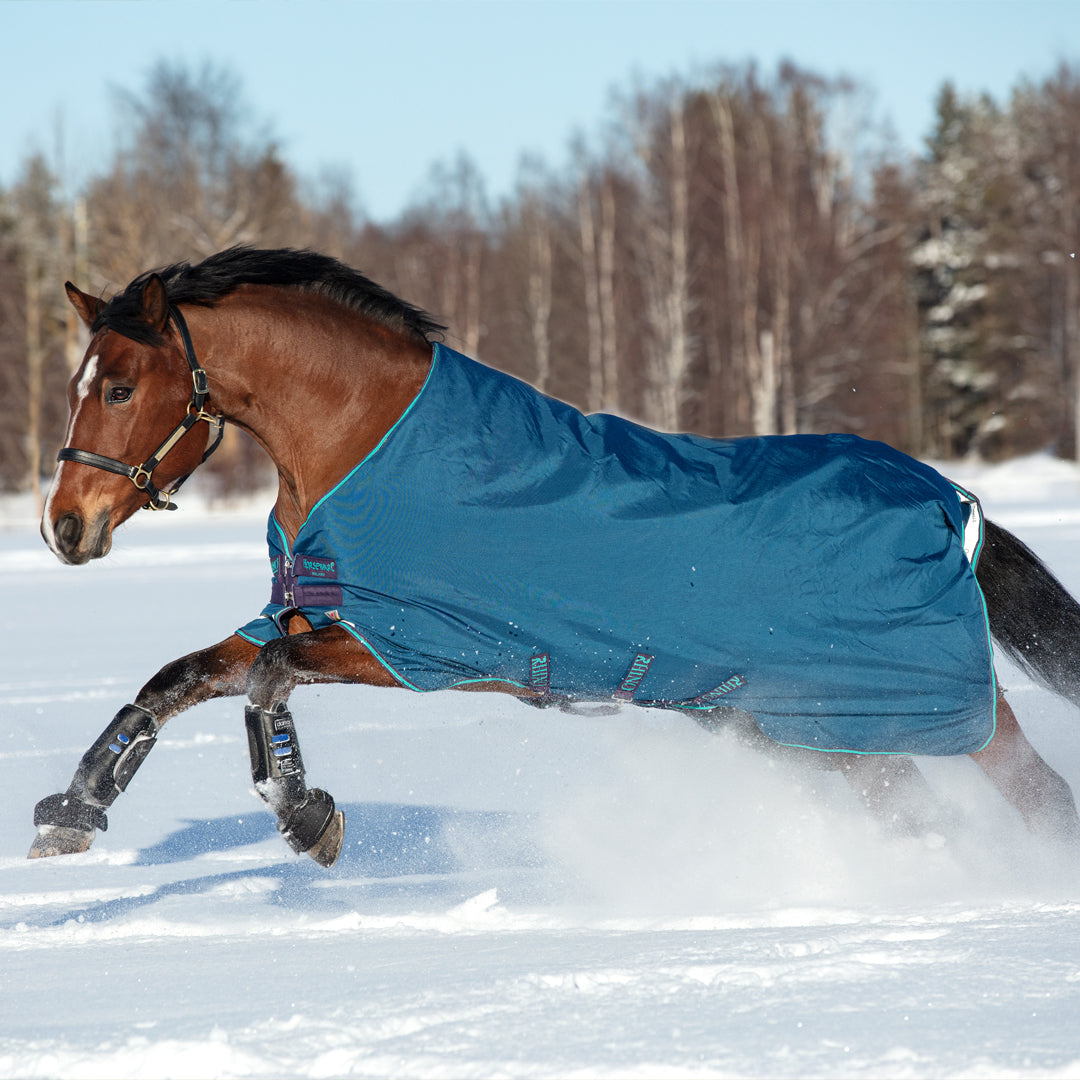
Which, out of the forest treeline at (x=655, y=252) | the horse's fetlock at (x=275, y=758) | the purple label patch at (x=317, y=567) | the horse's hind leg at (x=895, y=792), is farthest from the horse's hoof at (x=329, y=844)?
the forest treeline at (x=655, y=252)

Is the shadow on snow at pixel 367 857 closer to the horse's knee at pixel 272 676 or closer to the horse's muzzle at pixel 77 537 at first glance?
the horse's knee at pixel 272 676

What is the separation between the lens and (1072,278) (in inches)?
961

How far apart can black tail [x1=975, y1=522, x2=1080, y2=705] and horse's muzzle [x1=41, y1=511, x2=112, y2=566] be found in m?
2.23

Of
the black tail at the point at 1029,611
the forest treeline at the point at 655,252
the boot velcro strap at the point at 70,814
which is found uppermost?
the forest treeline at the point at 655,252

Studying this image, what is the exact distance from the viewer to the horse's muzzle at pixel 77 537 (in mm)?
2756

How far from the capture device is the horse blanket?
2.81 metres

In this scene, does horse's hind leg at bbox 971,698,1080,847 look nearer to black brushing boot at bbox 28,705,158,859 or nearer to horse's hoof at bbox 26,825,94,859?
black brushing boot at bbox 28,705,158,859

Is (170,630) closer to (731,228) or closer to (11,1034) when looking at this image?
(11,1034)

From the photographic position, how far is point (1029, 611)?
333 centimetres

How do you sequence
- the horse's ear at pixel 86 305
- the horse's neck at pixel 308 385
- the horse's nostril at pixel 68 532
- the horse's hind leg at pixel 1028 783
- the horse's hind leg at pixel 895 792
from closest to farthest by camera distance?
the horse's nostril at pixel 68 532, the horse's neck at pixel 308 385, the horse's ear at pixel 86 305, the horse's hind leg at pixel 1028 783, the horse's hind leg at pixel 895 792

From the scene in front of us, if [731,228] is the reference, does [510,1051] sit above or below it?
below

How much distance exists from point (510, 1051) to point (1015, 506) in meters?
16.7

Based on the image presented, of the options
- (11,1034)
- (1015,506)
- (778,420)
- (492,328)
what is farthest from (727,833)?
(492,328)

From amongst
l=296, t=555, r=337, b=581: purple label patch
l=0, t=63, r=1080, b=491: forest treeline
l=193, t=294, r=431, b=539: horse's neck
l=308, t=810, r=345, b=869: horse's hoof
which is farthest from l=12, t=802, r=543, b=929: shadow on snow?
l=0, t=63, r=1080, b=491: forest treeline
